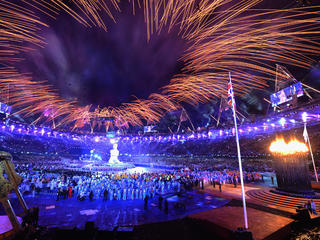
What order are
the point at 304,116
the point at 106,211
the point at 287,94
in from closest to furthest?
the point at 106,211 → the point at 287,94 → the point at 304,116

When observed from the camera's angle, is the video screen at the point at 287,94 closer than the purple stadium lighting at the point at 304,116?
Yes

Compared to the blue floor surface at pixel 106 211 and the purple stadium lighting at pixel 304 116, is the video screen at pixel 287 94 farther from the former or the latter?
the blue floor surface at pixel 106 211

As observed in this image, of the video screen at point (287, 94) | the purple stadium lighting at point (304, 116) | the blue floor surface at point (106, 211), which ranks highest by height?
the video screen at point (287, 94)

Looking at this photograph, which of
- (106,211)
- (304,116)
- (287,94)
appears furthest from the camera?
(304,116)

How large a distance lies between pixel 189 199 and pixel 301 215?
318 inches

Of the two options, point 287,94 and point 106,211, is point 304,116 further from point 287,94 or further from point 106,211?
point 106,211

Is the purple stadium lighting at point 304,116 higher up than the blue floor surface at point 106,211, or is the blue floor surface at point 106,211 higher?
the purple stadium lighting at point 304,116

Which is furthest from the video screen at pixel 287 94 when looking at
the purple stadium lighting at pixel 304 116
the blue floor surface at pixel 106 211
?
the blue floor surface at pixel 106 211

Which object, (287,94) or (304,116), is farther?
(304,116)

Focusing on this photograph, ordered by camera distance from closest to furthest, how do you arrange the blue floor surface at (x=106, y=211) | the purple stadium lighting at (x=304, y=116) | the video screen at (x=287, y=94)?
the blue floor surface at (x=106, y=211) < the video screen at (x=287, y=94) < the purple stadium lighting at (x=304, y=116)

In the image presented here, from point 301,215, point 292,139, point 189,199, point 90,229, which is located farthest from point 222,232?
point 292,139

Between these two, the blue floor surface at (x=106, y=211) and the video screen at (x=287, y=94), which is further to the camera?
the video screen at (x=287, y=94)

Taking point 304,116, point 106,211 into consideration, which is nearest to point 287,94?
point 304,116

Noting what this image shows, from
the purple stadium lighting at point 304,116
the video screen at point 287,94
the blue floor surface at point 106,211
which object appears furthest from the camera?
the purple stadium lighting at point 304,116
